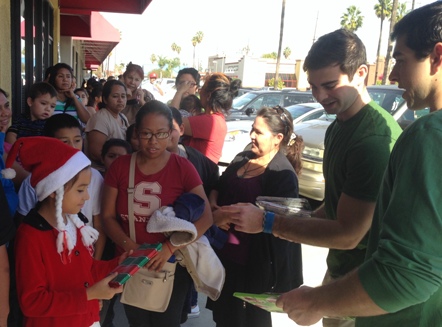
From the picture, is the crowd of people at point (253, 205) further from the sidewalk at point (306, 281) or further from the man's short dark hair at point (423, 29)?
the sidewalk at point (306, 281)

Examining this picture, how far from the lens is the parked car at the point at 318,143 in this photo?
22.1 ft

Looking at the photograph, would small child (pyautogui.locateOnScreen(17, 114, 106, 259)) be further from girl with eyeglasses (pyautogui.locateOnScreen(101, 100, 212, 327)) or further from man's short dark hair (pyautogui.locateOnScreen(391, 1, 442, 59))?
man's short dark hair (pyautogui.locateOnScreen(391, 1, 442, 59))

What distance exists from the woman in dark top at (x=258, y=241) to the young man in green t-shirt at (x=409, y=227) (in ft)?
4.75

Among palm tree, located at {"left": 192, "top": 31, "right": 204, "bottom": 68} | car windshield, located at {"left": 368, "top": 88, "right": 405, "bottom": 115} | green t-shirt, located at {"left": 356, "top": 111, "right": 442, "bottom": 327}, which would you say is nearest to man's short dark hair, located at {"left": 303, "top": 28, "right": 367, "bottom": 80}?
green t-shirt, located at {"left": 356, "top": 111, "right": 442, "bottom": 327}

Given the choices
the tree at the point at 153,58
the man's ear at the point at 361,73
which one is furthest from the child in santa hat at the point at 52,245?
the tree at the point at 153,58

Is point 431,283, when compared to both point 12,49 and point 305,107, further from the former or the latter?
point 305,107

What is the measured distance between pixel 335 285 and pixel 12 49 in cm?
505

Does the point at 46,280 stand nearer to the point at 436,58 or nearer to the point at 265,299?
the point at 265,299

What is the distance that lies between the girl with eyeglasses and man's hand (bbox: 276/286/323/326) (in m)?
1.22

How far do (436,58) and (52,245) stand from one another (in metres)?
1.76

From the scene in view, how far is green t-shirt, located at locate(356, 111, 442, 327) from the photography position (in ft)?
3.69

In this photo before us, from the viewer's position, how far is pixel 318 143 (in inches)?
275

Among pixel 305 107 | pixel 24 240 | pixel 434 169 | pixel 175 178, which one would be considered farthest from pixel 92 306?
pixel 305 107

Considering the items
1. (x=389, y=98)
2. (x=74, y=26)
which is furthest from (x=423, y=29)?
(x=74, y=26)
